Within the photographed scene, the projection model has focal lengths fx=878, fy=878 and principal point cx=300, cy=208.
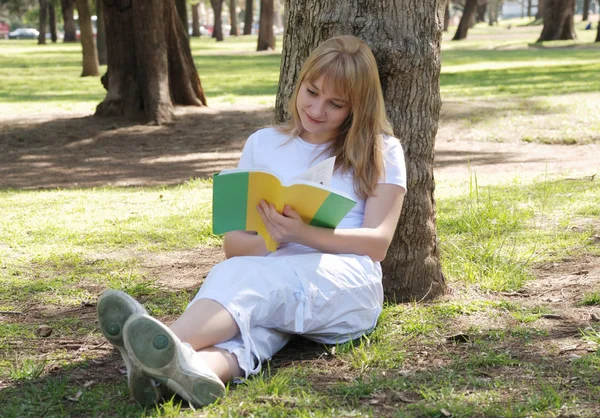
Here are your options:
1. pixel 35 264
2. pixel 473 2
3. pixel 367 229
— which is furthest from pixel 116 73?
pixel 473 2

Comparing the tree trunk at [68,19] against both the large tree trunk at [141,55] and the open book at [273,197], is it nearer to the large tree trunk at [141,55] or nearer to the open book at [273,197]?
the large tree trunk at [141,55]

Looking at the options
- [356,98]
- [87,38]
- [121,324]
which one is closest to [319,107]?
[356,98]

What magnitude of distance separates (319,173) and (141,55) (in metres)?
10.6

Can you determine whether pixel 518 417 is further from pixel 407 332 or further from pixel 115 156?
pixel 115 156

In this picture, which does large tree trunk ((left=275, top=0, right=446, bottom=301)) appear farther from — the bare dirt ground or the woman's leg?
the woman's leg

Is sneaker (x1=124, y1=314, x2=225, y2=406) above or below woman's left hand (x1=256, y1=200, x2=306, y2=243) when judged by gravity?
below

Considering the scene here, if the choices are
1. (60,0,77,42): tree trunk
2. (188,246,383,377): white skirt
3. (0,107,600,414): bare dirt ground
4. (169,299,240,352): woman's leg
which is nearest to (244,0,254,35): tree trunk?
(60,0,77,42): tree trunk

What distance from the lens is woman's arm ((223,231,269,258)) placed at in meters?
3.65

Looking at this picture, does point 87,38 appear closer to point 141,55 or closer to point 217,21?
point 141,55

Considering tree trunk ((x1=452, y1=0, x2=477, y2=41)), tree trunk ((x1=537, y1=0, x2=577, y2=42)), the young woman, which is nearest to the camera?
the young woman

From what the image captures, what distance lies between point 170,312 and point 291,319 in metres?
1.16

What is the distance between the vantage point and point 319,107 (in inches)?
142

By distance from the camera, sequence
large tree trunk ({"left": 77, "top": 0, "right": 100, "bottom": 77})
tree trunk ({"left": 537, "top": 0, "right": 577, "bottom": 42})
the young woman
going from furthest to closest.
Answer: tree trunk ({"left": 537, "top": 0, "right": 577, "bottom": 42})
large tree trunk ({"left": 77, "top": 0, "right": 100, "bottom": 77})
the young woman

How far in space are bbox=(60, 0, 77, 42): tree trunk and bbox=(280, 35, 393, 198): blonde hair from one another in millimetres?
38863
